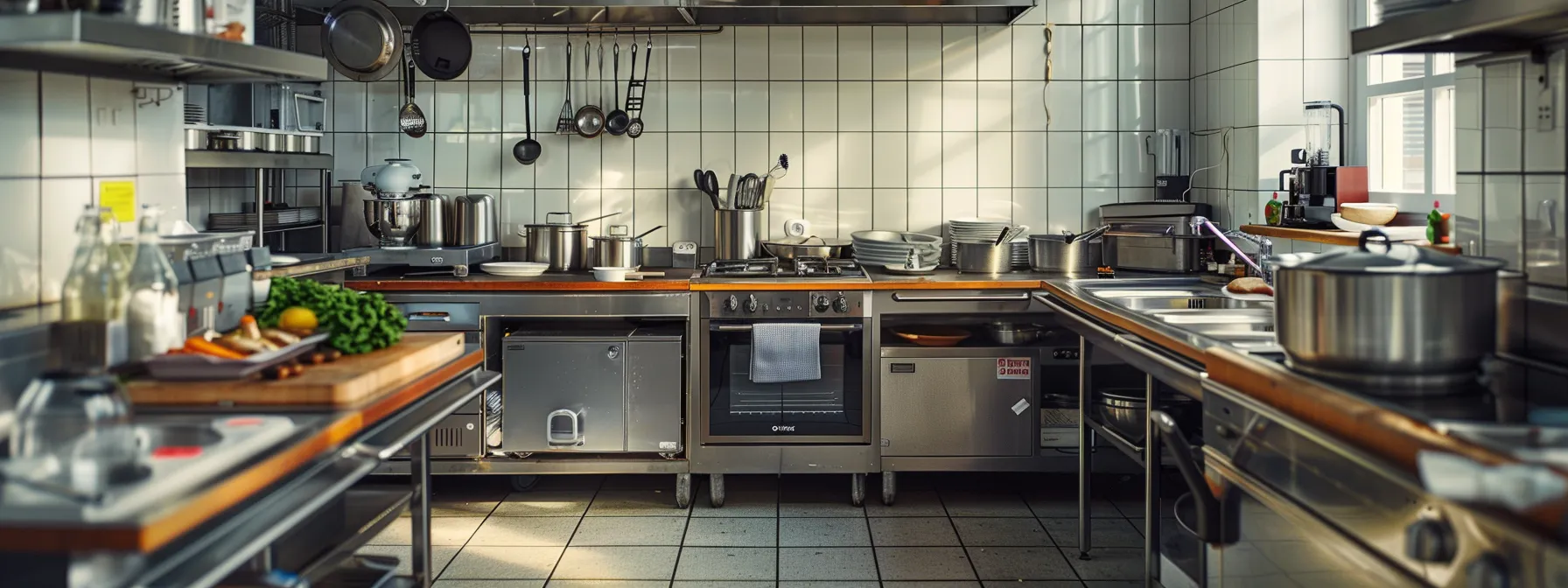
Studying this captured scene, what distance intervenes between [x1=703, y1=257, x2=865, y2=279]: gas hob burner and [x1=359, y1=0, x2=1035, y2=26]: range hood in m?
0.92

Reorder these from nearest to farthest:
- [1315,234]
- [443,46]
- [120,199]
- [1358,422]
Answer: [1358,422], [120,199], [1315,234], [443,46]

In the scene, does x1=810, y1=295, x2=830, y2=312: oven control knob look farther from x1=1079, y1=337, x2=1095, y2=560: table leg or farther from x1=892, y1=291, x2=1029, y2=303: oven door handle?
x1=1079, y1=337, x2=1095, y2=560: table leg

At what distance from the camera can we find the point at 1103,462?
3869 mm

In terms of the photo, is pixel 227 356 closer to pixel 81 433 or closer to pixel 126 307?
pixel 126 307

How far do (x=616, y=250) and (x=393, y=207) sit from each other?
800 millimetres

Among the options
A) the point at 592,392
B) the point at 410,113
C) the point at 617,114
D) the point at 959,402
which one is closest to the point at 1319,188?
the point at 959,402

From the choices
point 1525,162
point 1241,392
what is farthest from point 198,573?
point 1525,162

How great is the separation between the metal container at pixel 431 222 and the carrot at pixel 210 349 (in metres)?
2.23

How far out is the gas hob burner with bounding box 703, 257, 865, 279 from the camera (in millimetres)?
4090

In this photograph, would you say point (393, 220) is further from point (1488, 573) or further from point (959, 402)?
point (1488, 573)

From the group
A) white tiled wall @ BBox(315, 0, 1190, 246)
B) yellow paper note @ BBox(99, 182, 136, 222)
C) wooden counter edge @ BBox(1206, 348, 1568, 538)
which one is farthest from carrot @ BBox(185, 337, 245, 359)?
white tiled wall @ BBox(315, 0, 1190, 246)

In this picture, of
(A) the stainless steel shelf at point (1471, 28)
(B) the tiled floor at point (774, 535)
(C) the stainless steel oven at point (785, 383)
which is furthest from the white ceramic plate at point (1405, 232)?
(C) the stainless steel oven at point (785, 383)

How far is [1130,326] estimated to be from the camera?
9.16 feet

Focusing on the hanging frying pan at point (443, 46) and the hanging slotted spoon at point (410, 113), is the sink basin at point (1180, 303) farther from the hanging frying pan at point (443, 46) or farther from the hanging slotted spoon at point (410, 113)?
the hanging slotted spoon at point (410, 113)
